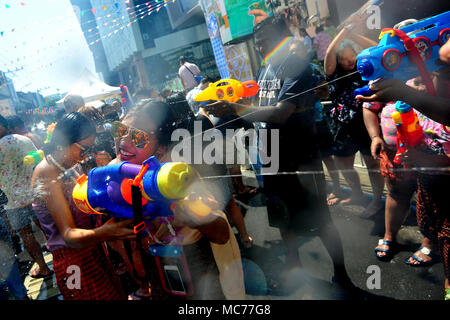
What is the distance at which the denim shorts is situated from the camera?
3.15 m

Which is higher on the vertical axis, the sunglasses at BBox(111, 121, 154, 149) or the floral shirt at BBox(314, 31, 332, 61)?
the floral shirt at BBox(314, 31, 332, 61)

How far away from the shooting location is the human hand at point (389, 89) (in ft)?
3.85

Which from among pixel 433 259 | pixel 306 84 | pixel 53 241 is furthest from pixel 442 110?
pixel 53 241

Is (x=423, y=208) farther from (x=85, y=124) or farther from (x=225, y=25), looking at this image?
(x=225, y=25)

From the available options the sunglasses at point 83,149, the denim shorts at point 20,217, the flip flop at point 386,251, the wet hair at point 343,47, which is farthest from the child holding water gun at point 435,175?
the denim shorts at point 20,217

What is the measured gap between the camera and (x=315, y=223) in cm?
211

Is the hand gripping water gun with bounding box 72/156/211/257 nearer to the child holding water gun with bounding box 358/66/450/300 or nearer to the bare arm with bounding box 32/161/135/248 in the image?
the bare arm with bounding box 32/161/135/248

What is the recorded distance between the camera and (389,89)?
1.18 m

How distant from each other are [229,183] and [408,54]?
2.00 m

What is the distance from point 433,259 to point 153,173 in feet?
7.57

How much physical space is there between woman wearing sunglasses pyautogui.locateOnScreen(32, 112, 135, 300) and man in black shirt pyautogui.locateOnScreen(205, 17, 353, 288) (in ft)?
2.92

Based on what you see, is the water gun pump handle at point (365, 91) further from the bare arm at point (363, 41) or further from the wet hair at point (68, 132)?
the wet hair at point (68, 132)

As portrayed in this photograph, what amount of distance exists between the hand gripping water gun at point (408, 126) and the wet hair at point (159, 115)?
4.63 ft

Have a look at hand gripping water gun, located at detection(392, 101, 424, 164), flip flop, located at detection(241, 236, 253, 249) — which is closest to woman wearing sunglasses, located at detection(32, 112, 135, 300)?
flip flop, located at detection(241, 236, 253, 249)
